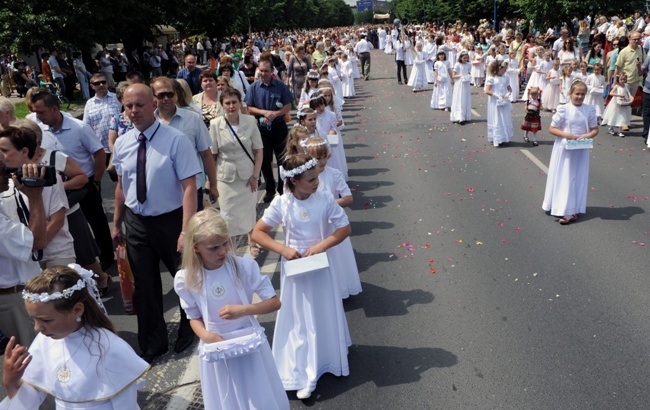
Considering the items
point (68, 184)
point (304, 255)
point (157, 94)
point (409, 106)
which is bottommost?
point (409, 106)

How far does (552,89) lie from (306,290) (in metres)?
15.6

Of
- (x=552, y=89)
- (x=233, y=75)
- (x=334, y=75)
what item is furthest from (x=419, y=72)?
(x=233, y=75)

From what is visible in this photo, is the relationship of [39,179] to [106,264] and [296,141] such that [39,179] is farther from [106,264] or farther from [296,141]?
[106,264]

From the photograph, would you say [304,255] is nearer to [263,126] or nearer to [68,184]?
[68,184]

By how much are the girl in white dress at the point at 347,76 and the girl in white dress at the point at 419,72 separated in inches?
102

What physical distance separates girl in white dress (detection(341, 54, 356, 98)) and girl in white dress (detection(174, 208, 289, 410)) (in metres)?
19.0

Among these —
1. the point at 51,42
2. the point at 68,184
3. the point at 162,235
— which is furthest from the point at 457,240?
the point at 51,42

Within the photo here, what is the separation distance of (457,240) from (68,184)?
15.3ft

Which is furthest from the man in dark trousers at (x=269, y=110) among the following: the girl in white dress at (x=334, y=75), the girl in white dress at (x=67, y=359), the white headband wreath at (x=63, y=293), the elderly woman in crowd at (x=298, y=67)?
the girl in white dress at (x=334, y=75)

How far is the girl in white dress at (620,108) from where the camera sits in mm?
13766

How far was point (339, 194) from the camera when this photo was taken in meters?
6.14

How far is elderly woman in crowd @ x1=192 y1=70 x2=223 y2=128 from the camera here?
8273 millimetres

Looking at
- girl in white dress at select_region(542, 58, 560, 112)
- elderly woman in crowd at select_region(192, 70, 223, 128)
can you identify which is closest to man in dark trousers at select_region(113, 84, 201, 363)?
elderly woman in crowd at select_region(192, 70, 223, 128)

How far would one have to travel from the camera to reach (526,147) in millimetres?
13164
